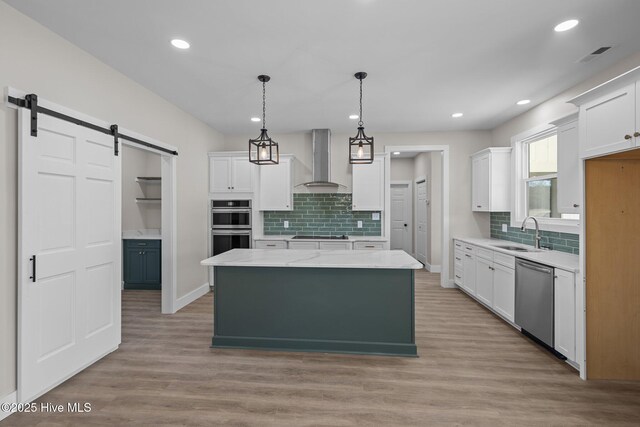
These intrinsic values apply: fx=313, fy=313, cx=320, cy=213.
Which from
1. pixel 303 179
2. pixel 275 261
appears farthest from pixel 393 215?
pixel 275 261

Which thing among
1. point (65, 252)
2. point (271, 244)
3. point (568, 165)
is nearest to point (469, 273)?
point (568, 165)

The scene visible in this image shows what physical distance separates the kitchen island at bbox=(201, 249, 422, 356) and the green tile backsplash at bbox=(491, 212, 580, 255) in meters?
1.96

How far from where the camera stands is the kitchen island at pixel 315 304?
298 centimetres

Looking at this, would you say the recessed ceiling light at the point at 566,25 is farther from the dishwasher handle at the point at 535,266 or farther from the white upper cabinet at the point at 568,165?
the dishwasher handle at the point at 535,266

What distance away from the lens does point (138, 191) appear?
225 inches

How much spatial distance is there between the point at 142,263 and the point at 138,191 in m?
1.33

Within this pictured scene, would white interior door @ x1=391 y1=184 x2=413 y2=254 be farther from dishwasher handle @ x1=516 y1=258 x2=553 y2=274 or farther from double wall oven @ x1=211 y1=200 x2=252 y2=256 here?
dishwasher handle @ x1=516 y1=258 x2=553 y2=274

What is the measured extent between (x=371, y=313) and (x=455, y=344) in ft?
3.28

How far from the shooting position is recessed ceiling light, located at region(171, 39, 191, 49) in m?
2.60

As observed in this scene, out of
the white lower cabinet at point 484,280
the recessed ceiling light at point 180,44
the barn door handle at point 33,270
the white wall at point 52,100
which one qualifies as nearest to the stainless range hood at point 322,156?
the white wall at point 52,100

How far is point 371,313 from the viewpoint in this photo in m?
3.00

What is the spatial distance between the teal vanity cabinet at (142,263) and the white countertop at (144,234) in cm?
6

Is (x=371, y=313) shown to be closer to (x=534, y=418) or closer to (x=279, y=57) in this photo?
(x=534, y=418)

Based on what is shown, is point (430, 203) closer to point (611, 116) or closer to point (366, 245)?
point (366, 245)
